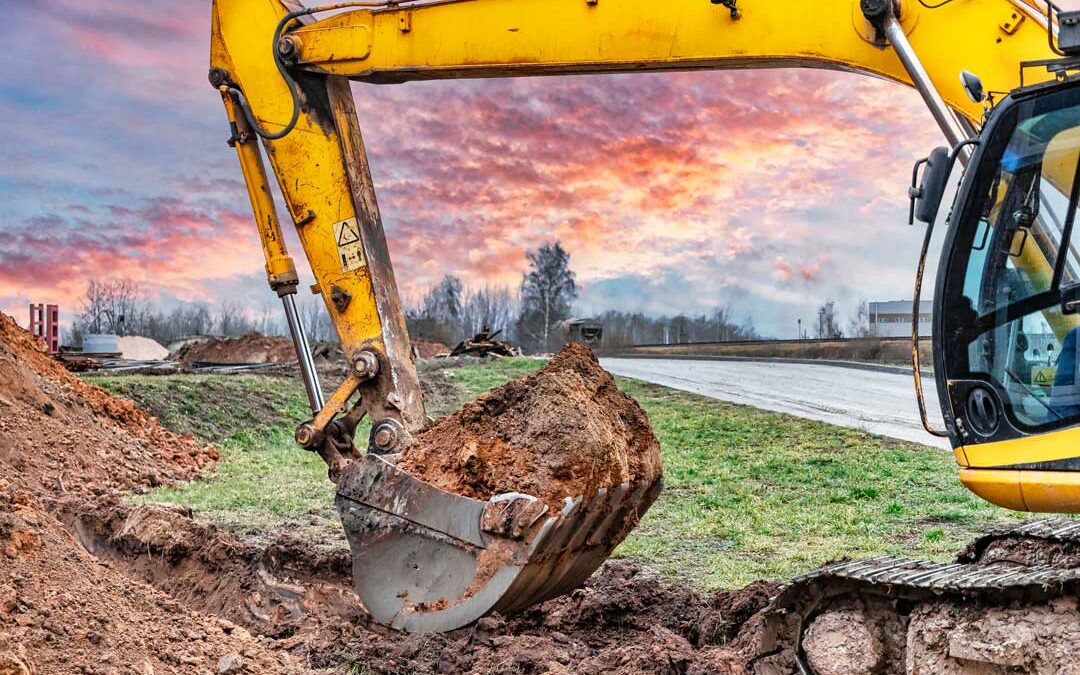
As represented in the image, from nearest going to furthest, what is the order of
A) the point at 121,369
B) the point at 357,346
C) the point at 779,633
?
the point at 779,633, the point at 357,346, the point at 121,369

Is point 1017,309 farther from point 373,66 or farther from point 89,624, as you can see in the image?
point 89,624

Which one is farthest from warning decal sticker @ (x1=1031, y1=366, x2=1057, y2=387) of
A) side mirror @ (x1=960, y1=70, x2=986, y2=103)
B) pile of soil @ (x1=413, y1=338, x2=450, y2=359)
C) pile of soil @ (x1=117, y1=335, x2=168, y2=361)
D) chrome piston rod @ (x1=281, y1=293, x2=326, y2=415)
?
pile of soil @ (x1=117, y1=335, x2=168, y2=361)

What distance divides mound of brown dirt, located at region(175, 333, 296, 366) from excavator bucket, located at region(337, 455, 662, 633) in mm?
25534

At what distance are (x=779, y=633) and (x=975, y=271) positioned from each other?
1713 mm

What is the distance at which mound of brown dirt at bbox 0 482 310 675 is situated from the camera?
170 inches

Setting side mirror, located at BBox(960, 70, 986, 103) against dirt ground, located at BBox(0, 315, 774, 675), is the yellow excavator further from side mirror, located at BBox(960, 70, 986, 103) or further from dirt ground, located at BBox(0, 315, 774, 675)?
dirt ground, located at BBox(0, 315, 774, 675)

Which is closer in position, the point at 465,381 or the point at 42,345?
the point at 42,345

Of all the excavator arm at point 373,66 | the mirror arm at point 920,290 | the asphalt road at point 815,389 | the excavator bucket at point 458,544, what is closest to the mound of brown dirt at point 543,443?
the excavator bucket at point 458,544

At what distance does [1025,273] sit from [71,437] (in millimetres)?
9789

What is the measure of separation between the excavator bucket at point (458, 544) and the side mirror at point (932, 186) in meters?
1.98

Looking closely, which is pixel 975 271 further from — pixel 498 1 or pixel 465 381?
pixel 465 381

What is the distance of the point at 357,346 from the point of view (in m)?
6.13

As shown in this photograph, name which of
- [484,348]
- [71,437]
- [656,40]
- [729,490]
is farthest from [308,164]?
[484,348]

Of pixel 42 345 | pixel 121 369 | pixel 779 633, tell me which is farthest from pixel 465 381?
pixel 779 633
